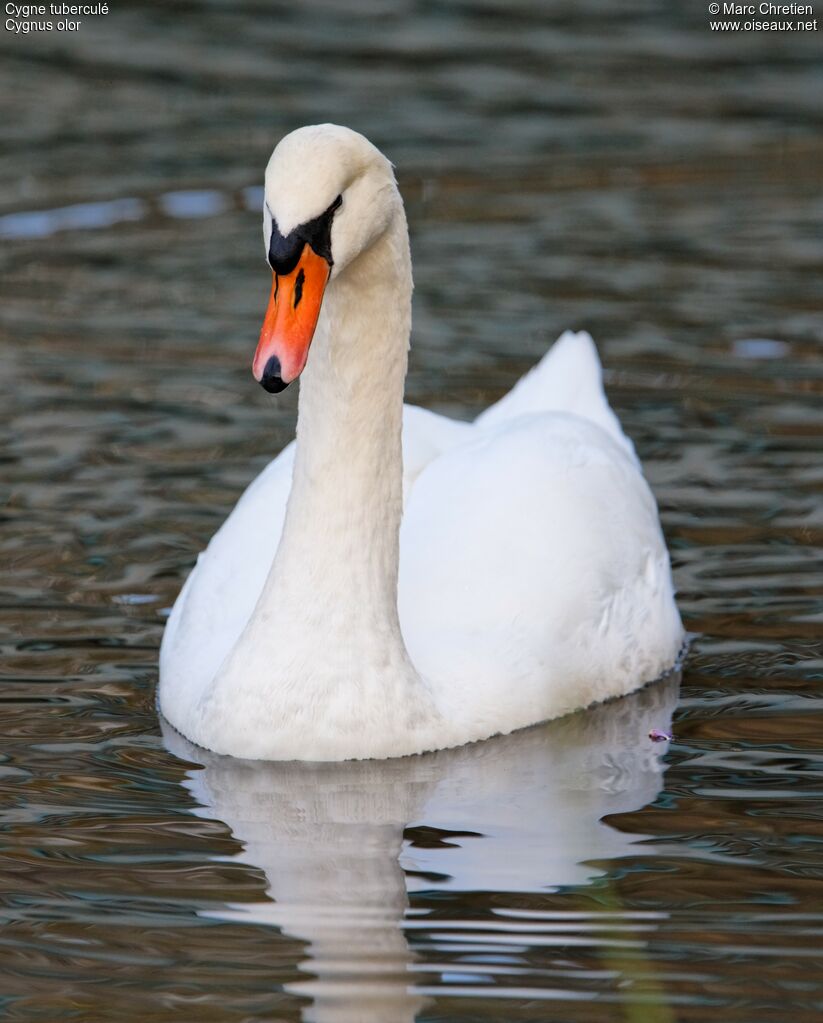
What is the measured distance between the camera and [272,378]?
5.74 meters

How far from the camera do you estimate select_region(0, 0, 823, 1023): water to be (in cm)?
544

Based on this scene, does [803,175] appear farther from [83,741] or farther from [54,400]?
[83,741]

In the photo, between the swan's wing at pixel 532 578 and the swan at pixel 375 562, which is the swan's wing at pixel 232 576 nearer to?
the swan at pixel 375 562

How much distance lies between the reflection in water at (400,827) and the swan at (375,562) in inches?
3.7

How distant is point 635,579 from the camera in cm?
795

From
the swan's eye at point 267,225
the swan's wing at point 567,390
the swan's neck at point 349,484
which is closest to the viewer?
the swan's eye at point 267,225

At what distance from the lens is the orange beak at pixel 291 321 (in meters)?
5.78

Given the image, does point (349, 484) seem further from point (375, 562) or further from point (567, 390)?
point (567, 390)

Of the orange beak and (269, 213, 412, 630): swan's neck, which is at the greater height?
the orange beak

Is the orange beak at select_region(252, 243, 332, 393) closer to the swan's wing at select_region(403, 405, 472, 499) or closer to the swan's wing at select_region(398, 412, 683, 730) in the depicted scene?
the swan's wing at select_region(398, 412, 683, 730)

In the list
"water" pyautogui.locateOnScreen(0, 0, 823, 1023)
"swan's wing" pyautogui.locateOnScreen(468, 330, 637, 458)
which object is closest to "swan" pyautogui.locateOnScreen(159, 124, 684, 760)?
"water" pyautogui.locateOnScreen(0, 0, 823, 1023)

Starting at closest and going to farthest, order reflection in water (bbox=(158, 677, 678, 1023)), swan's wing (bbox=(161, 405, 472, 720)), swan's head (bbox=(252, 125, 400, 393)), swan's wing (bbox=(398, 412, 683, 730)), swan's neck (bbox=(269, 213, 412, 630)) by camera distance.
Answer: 1. reflection in water (bbox=(158, 677, 678, 1023))
2. swan's head (bbox=(252, 125, 400, 393))
3. swan's neck (bbox=(269, 213, 412, 630))
4. swan's wing (bbox=(398, 412, 683, 730))
5. swan's wing (bbox=(161, 405, 472, 720))

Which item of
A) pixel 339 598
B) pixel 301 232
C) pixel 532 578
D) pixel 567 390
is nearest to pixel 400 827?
pixel 339 598

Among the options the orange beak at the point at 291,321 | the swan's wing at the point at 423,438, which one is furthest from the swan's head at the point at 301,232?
the swan's wing at the point at 423,438
